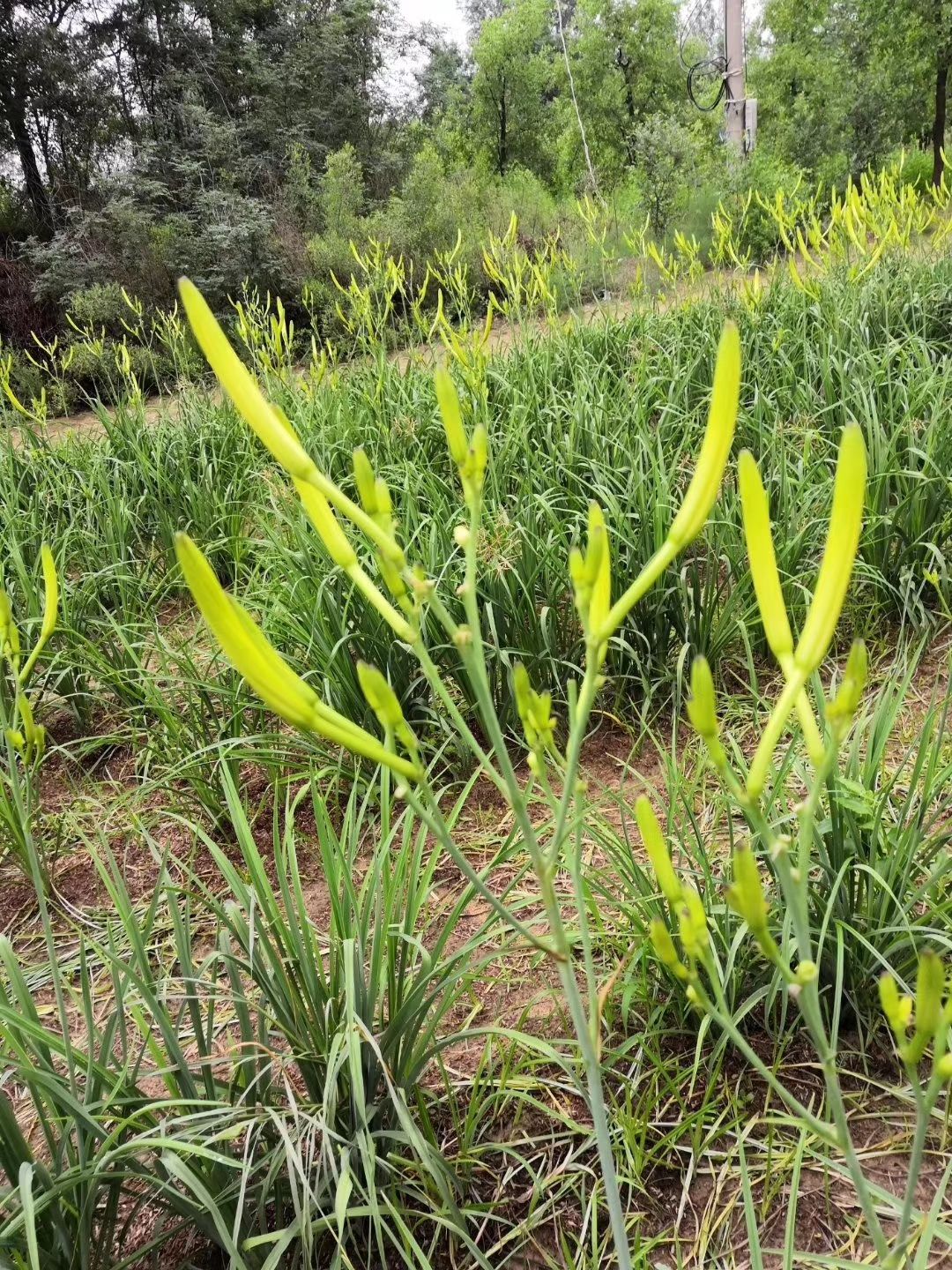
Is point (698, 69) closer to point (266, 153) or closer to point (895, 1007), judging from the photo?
point (266, 153)

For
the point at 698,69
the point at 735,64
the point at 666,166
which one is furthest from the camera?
the point at 698,69

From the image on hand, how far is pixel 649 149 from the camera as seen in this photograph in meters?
14.0

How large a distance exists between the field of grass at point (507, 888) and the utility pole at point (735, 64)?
311 inches

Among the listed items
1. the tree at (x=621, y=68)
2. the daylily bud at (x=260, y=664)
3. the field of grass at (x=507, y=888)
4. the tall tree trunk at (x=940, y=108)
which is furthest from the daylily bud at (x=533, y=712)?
the tree at (x=621, y=68)

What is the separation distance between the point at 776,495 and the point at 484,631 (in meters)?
1.14

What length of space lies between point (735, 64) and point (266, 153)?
351 inches

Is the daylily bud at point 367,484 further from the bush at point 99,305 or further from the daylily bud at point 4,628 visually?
the bush at point 99,305

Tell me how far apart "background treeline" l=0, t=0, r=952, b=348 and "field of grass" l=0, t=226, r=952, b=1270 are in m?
8.80

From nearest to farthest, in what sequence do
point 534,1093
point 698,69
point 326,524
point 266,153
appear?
point 326,524 → point 534,1093 → point 266,153 → point 698,69

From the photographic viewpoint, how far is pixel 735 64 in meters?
9.11

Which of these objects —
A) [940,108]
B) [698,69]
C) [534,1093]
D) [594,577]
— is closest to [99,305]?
[534,1093]

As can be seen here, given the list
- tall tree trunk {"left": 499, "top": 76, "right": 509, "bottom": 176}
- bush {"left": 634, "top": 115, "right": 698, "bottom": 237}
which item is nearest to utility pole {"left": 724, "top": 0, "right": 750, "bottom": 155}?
bush {"left": 634, "top": 115, "right": 698, "bottom": 237}

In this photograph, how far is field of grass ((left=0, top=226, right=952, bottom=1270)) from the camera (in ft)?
1.87

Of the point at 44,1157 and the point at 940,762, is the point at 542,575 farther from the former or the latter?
the point at 44,1157
